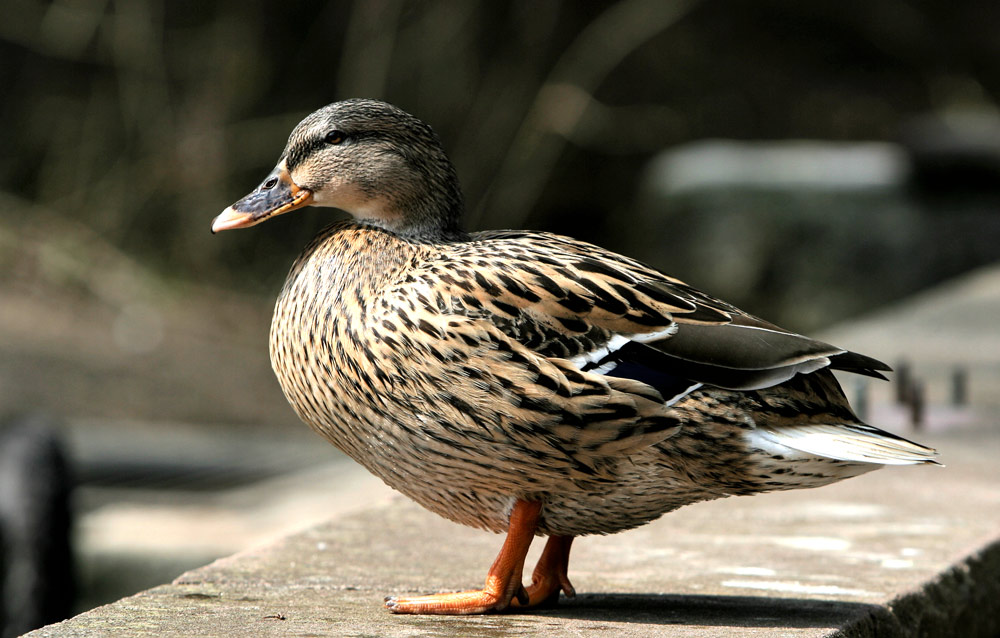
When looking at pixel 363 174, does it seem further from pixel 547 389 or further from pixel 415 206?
pixel 547 389

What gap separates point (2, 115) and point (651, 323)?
9.54 meters

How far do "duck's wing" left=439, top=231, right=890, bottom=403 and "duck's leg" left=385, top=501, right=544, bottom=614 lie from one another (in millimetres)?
343

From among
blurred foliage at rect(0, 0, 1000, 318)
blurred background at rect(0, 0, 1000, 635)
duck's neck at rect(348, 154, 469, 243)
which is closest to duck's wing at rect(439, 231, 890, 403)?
duck's neck at rect(348, 154, 469, 243)

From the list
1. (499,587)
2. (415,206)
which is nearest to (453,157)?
(415,206)

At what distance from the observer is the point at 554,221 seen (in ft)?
40.0

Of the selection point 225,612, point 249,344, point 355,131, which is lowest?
point 225,612

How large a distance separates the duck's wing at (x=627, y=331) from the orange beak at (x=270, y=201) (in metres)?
0.44

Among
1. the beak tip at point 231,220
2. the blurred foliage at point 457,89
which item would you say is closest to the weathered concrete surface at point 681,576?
the beak tip at point 231,220

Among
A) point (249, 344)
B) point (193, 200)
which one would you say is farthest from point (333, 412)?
point (193, 200)

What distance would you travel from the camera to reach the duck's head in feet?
9.16

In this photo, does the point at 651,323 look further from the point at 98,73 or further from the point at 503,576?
the point at 98,73

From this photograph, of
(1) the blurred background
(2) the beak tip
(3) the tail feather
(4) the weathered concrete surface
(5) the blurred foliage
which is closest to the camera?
(3) the tail feather

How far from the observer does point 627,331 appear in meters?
2.52

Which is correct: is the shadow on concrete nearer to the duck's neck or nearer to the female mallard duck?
the female mallard duck
